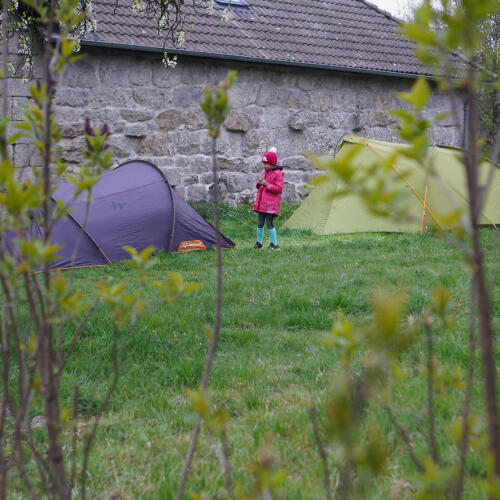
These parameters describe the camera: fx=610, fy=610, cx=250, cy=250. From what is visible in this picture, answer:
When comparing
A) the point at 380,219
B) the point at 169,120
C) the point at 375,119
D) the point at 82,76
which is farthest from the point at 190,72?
the point at 380,219

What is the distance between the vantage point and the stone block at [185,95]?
9672 millimetres

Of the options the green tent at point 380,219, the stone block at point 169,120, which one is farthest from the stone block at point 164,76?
the green tent at point 380,219

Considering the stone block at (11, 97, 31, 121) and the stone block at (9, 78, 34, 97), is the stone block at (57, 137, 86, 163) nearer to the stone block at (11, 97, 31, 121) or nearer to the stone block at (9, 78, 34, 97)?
the stone block at (11, 97, 31, 121)

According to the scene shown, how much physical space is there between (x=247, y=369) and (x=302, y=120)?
8.22 metres

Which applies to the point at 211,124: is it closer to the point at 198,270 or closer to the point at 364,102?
the point at 198,270

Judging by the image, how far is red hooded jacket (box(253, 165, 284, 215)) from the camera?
782cm

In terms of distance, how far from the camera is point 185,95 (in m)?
9.73

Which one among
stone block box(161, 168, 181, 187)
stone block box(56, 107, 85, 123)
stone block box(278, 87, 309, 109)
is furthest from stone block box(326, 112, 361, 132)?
stone block box(56, 107, 85, 123)

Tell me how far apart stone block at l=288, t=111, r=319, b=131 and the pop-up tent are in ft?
12.8

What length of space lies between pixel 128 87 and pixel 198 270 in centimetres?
441

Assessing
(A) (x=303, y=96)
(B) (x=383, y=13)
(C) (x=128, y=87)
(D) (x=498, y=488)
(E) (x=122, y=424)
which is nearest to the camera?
(D) (x=498, y=488)

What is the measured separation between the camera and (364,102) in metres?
11.3

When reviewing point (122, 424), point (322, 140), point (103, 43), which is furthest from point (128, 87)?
point (122, 424)

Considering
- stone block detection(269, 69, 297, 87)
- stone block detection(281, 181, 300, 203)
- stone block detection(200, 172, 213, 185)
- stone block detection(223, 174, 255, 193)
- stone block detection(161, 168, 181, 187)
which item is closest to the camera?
stone block detection(161, 168, 181, 187)
